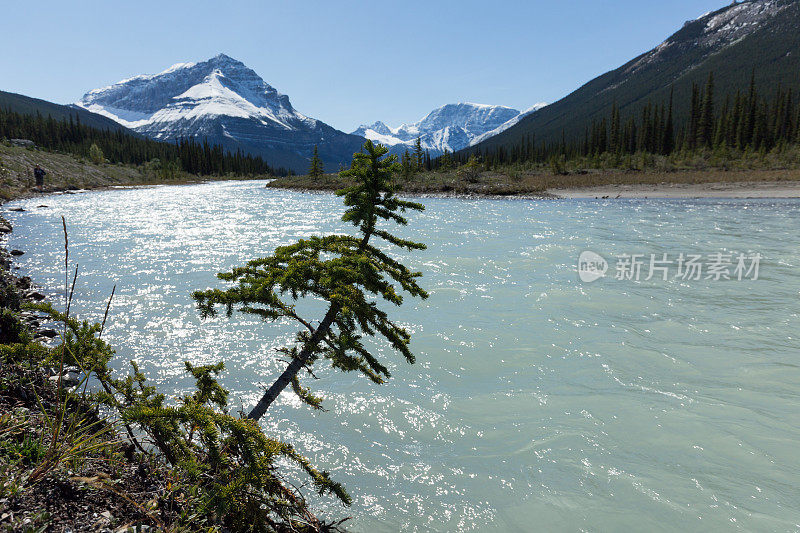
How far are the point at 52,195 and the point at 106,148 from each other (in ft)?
256

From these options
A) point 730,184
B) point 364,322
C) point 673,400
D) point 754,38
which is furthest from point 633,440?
point 754,38

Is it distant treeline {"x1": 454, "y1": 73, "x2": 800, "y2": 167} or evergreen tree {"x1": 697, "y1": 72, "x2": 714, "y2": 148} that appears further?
evergreen tree {"x1": 697, "y1": 72, "x2": 714, "y2": 148}

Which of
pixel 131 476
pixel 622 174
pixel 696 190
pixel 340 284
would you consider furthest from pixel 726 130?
pixel 131 476

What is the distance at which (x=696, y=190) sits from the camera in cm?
4825

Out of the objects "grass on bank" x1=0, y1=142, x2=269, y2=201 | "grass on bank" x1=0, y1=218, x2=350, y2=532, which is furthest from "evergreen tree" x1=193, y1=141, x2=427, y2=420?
"grass on bank" x1=0, y1=142, x2=269, y2=201

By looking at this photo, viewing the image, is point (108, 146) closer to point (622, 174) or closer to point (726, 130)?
point (622, 174)

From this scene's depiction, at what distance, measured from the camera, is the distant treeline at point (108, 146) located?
10156cm

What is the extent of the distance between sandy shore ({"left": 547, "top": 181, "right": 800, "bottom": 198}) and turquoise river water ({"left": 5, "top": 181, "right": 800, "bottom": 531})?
3388cm

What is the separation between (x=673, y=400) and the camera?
23.0ft

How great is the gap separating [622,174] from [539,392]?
69.2 meters

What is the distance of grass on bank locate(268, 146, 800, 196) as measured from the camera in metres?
53.4

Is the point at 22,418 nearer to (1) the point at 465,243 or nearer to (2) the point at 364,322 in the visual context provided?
(2) the point at 364,322

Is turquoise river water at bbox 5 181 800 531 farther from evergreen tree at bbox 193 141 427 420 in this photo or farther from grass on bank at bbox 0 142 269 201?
grass on bank at bbox 0 142 269 201

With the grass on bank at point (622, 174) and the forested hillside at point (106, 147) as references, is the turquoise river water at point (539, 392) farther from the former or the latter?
the forested hillside at point (106, 147)
